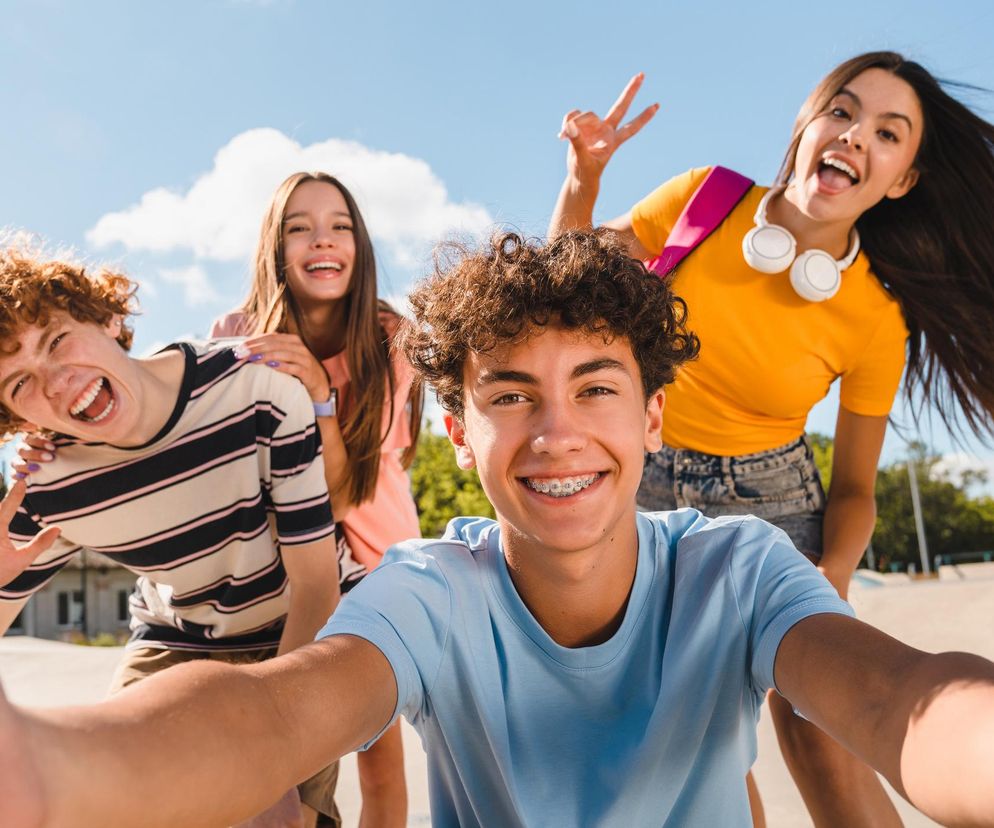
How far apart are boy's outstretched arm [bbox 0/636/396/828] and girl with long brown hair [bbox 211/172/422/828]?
1.78 meters

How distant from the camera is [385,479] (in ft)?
12.7

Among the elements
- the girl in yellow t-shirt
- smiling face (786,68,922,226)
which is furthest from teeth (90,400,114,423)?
smiling face (786,68,922,226)

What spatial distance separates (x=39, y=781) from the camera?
114 cm

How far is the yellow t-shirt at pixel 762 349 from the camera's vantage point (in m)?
3.21

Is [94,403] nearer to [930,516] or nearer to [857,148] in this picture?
[857,148]

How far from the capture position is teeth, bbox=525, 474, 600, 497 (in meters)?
2.11

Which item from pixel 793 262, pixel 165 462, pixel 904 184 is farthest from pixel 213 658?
pixel 904 184

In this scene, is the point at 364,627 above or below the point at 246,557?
below

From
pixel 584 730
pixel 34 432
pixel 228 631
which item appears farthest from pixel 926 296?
pixel 34 432

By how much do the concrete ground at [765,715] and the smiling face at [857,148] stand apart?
2.39 meters

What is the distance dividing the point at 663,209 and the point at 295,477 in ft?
5.35

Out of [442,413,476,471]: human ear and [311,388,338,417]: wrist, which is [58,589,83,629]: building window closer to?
[311,388,338,417]: wrist

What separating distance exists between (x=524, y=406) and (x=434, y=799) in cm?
94

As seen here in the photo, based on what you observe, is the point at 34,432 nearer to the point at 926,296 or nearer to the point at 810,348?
the point at 810,348
